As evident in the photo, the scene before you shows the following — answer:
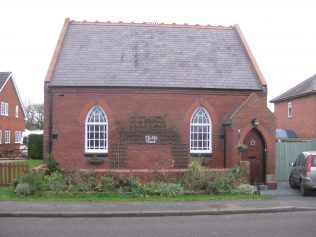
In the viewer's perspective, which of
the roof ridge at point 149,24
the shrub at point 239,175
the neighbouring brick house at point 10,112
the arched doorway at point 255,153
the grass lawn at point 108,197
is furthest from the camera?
the neighbouring brick house at point 10,112

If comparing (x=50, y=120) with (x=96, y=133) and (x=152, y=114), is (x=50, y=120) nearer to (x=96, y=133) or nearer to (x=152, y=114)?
(x=96, y=133)

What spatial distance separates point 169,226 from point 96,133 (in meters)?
10.8

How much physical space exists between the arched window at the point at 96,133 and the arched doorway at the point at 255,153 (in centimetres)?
653

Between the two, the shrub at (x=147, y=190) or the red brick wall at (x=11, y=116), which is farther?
the red brick wall at (x=11, y=116)

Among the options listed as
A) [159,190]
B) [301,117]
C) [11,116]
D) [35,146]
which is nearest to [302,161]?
[159,190]

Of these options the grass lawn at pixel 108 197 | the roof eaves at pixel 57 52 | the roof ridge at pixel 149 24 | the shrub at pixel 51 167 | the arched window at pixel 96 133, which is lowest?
the grass lawn at pixel 108 197

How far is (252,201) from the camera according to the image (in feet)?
47.9

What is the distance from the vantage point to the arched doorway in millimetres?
20047

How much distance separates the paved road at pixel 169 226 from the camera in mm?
9909

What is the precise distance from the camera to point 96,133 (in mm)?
20953

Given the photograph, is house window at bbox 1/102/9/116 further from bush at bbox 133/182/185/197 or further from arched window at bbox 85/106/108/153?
bush at bbox 133/182/185/197

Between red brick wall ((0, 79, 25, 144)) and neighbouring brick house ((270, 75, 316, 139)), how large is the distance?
91.7 feet

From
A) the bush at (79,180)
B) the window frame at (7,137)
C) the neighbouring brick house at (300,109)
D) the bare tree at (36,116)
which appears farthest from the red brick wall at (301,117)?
the bare tree at (36,116)

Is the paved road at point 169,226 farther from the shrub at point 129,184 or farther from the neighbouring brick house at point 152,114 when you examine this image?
the neighbouring brick house at point 152,114
